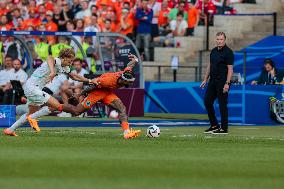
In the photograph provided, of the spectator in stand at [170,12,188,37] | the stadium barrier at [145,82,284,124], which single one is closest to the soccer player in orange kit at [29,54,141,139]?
the stadium barrier at [145,82,284,124]

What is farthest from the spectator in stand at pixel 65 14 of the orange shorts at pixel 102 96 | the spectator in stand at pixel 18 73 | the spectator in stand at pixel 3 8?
the orange shorts at pixel 102 96

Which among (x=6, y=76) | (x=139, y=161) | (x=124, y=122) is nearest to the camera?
(x=139, y=161)

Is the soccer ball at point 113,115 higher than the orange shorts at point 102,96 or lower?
lower

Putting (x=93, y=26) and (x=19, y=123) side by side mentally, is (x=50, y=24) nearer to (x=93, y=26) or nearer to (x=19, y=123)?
(x=93, y=26)

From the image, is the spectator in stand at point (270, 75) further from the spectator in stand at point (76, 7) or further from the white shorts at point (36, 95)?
the spectator in stand at point (76, 7)

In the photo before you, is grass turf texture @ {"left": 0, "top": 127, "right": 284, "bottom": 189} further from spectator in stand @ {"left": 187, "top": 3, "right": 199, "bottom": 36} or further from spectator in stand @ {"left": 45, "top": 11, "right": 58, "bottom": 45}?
spectator in stand @ {"left": 45, "top": 11, "right": 58, "bottom": 45}

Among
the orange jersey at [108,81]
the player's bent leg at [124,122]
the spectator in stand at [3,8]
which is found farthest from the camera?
the spectator in stand at [3,8]

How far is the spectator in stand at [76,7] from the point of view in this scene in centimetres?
3941

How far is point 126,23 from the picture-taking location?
3753 cm

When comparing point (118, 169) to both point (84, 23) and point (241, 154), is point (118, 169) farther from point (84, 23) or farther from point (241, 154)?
point (84, 23)

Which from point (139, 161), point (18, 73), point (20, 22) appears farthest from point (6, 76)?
point (139, 161)

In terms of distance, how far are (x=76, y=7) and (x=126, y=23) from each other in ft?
9.33

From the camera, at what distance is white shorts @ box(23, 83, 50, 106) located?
72.0 ft

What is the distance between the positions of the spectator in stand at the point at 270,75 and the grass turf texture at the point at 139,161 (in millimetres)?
8046
